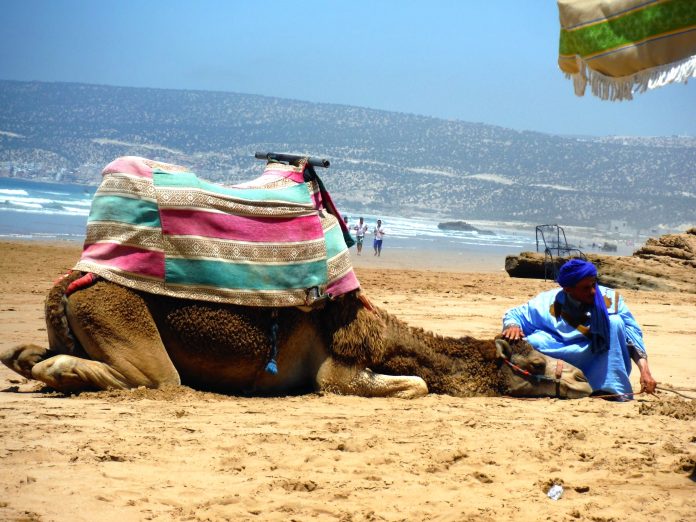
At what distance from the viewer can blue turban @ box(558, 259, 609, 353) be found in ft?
22.7

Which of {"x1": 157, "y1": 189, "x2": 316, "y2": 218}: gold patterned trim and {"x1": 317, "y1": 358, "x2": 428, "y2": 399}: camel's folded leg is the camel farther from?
{"x1": 157, "y1": 189, "x2": 316, "y2": 218}: gold patterned trim

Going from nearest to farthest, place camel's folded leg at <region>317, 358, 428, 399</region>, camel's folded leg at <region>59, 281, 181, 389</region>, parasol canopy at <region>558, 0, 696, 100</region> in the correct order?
parasol canopy at <region>558, 0, 696, 100</region>, camel's folded leg at <region>59, 281, 181, 389</region>, camel's folded leg at <region>317, 358, 428, 399</region>

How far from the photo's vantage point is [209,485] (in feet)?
14.7

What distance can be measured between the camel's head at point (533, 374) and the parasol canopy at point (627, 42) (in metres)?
1.99

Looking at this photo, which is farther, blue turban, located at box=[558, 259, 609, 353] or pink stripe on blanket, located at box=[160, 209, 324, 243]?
blue turban, located at box=[558, 259, 609, 353]

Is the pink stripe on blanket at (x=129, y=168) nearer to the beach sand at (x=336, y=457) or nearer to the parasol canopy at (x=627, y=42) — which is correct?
the beach sand at (x=336, y=457)

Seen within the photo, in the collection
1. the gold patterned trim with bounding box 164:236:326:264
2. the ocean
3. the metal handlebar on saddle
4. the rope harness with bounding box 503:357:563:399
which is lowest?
the ocean

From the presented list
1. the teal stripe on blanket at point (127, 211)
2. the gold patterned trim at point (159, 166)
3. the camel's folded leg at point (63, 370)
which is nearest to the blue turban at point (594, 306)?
the gold patterned trim at point (159, 166)

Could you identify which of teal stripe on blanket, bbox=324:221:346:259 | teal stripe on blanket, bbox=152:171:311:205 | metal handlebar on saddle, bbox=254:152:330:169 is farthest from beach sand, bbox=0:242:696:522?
metal handlebar on saddle, bbox=254:152:330:169

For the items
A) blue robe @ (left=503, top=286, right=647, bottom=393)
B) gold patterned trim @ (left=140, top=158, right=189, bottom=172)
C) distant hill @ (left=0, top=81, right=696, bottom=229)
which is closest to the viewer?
gold patterned trim @ (left=140, top=158, right=189, bottom=172)

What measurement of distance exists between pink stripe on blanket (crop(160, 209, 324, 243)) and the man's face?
6.22 ft

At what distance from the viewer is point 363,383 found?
22.0ft

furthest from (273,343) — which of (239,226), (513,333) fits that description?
(513,333)

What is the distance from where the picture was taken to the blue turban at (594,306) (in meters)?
6.92
